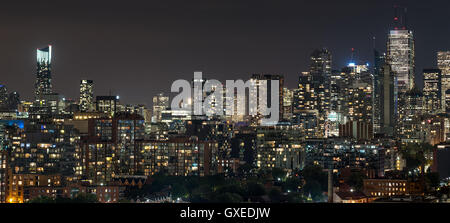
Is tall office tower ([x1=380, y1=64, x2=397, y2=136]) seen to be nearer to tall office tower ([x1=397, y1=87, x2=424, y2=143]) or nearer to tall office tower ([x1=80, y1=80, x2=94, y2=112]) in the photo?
tall office tower ([x1=397, y1=87, x2=424, y2=143])

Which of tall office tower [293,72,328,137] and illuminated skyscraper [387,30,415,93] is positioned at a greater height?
illuminated skyscraper [387,30,415,93]

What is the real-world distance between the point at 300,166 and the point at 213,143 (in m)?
6.13

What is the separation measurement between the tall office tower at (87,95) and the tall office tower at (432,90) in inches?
1275

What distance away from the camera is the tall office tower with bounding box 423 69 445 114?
7719cm

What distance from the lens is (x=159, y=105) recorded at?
69625mm

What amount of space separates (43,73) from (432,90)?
3850cm

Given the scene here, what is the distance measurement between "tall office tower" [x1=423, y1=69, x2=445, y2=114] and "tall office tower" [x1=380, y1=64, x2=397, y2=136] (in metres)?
4.66

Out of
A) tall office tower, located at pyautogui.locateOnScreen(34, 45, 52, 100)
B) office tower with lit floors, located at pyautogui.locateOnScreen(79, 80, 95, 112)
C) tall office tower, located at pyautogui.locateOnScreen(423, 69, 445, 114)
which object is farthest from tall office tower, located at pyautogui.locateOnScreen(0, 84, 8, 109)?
tall office tower, located at pyautogui.locateOnScreen(423, 69, 445, 114)

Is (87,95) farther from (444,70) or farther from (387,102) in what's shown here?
(444,70)

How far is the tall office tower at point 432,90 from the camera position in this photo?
77.2m

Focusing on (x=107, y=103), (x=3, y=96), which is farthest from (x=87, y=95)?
(x=3, y=96)
